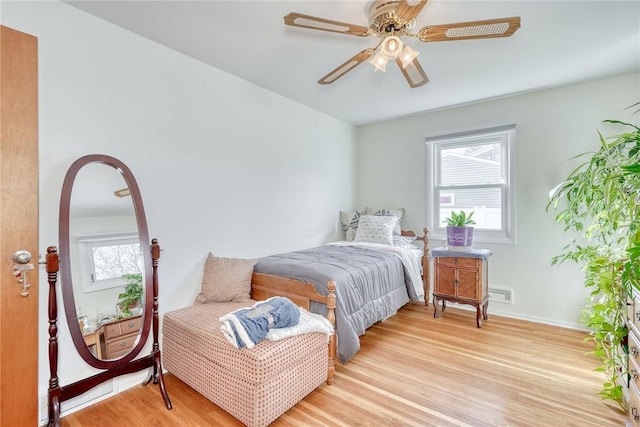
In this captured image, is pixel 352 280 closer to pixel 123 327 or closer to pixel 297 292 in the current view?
→ pixel 297 292

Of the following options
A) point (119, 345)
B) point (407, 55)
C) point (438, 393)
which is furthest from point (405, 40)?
point (119, 345)

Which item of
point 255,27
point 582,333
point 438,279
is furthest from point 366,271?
point 582,333

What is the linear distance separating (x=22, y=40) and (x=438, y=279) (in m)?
3.76

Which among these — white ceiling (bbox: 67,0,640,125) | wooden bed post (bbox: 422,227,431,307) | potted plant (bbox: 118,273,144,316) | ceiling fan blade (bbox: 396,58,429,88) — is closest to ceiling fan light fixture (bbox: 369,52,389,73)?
ceiling fan blade (bbox: 396,58,429,88)

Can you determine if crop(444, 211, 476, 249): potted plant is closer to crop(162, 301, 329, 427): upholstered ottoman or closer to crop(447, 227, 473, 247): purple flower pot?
crop(447, 227, 473, 247): purple flower pot

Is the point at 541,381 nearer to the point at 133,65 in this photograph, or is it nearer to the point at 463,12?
the point at 463,12

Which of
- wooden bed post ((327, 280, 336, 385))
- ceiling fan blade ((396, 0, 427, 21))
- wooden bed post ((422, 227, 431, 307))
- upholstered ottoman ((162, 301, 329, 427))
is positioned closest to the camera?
ceiling fan blade ((396, 0, 427, 21))

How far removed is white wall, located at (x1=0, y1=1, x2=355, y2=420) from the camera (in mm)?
1790

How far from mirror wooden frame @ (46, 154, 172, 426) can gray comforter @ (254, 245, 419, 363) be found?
89 cm

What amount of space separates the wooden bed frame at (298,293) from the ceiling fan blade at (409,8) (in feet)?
5.42

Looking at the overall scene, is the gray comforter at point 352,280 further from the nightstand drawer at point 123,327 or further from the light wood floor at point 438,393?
the nightstand drawer at point 123,327

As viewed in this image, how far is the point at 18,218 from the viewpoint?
156 centimetres

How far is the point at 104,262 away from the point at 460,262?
312 centimetres

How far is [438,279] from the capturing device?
3.31 m
